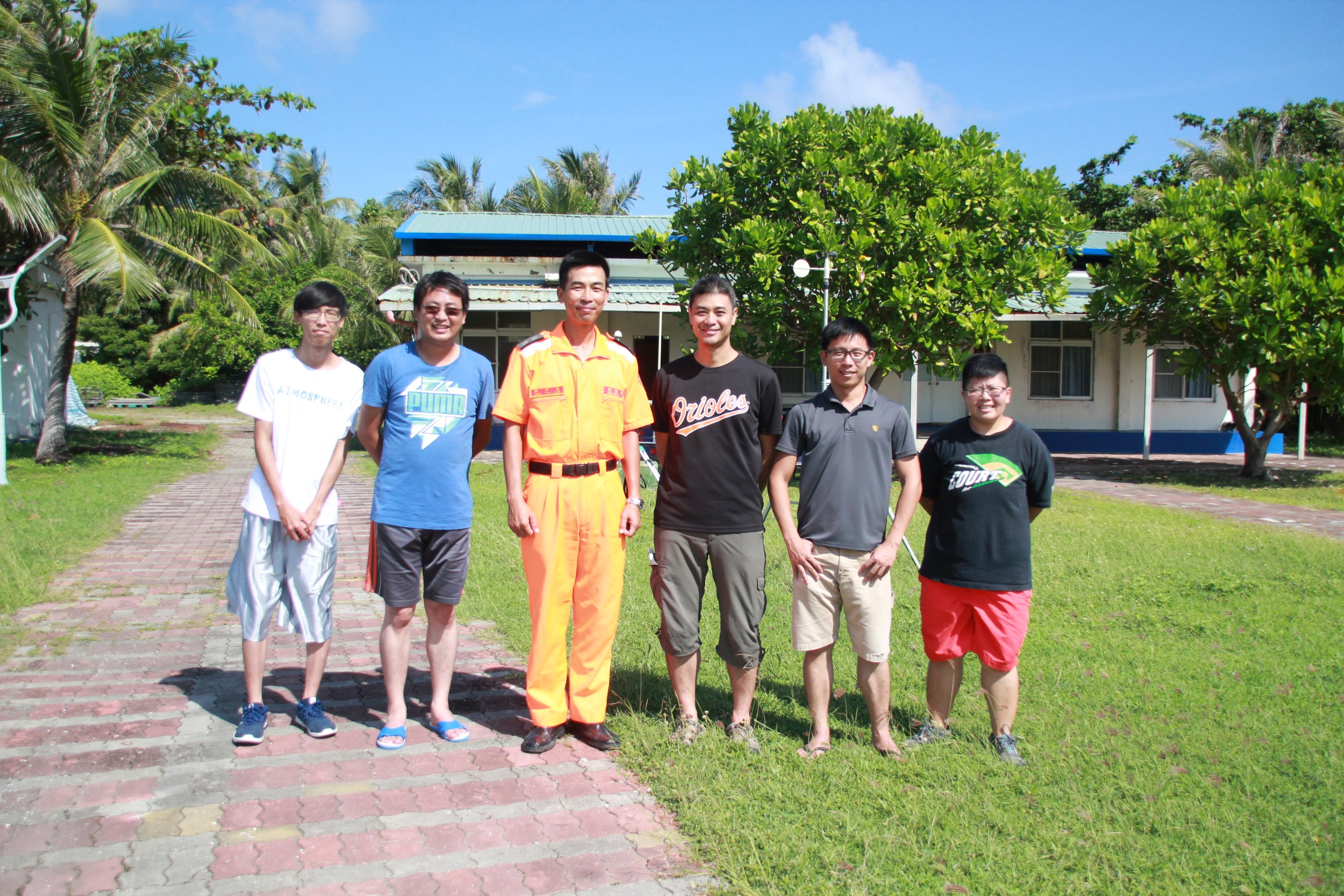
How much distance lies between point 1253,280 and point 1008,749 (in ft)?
39.3

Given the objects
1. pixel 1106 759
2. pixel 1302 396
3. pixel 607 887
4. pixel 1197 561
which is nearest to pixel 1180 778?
pixel 1106 759

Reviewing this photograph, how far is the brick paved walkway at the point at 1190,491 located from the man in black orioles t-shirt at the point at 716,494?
8431 mm

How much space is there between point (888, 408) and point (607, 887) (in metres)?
2.07

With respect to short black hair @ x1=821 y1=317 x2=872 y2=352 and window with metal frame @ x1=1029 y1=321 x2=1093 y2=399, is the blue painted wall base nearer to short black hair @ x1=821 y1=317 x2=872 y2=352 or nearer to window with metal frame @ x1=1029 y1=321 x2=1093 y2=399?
window with metal frame @ x1=1029 y1=321 x2=1093 y2=399

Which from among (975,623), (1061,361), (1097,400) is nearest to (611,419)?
(975,623)

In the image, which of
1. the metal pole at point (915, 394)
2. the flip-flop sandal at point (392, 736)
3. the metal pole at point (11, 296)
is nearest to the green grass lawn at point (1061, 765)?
the flip-flop sandal at point (392, 736)

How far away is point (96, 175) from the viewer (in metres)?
14.4

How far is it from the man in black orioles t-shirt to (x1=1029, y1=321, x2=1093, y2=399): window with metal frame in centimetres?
1771

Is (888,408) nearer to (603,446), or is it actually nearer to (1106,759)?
(603,446)

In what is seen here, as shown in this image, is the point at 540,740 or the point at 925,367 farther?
the point at 925,367

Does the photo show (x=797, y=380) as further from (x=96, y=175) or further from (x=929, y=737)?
(x=929, y=737)

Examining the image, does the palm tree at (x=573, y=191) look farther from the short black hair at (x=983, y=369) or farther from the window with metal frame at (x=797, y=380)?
the short black hair at (x=983, y=369)

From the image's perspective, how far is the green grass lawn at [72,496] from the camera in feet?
22.6

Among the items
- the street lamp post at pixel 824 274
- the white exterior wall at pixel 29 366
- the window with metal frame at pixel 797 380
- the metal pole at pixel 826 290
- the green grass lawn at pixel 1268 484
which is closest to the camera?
the street lamp post at pixel 824 274
